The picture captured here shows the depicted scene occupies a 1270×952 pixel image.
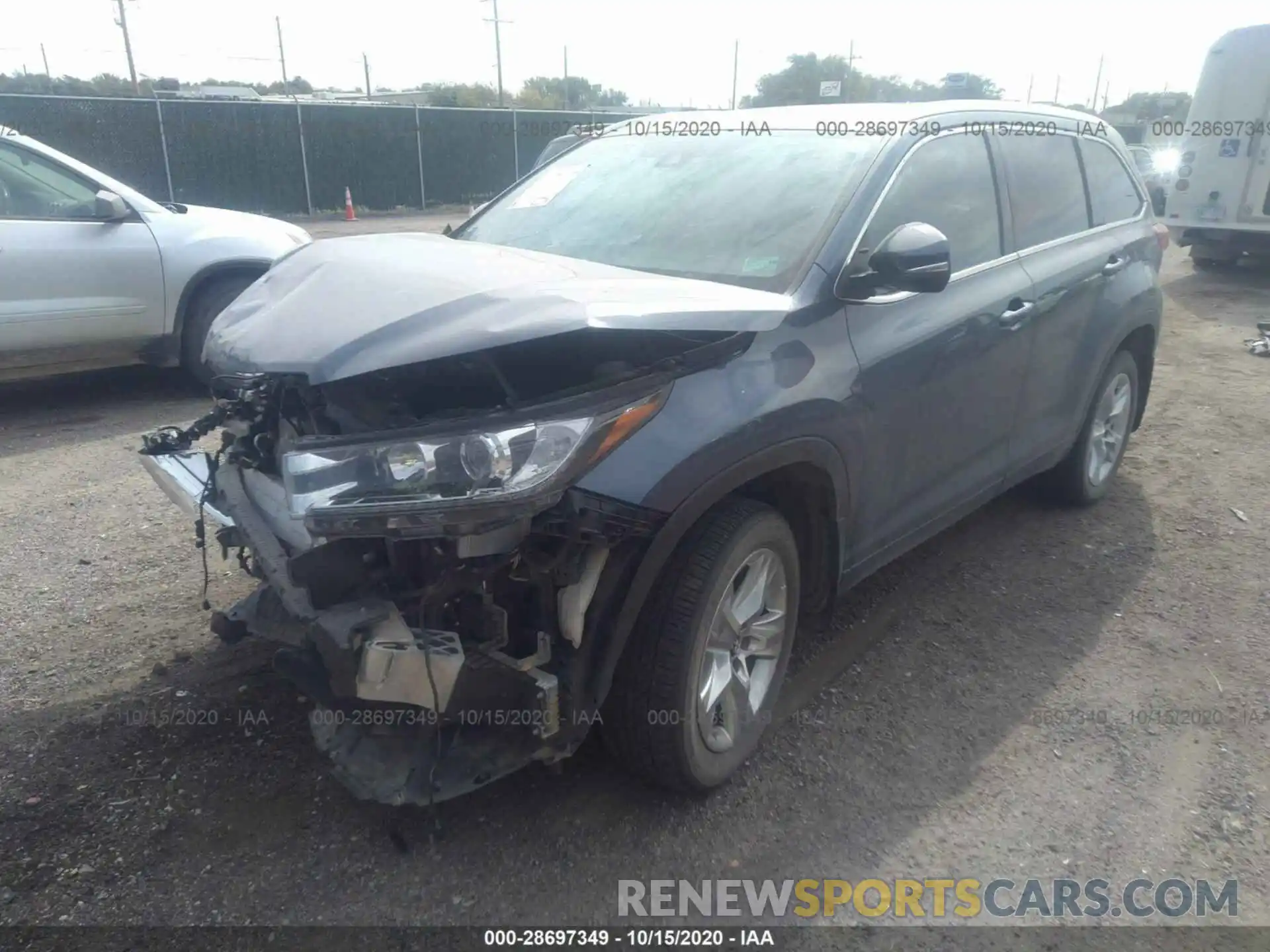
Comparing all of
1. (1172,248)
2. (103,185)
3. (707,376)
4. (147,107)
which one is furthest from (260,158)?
(707,376)

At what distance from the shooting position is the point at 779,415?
2594mm

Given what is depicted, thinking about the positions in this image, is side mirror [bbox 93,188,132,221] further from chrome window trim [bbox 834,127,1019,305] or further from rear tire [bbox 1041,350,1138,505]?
rear tire [bbox 1041,350,1138,505]

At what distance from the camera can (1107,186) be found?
183 inches

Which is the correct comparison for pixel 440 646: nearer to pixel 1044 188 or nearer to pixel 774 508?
pixel 774 508

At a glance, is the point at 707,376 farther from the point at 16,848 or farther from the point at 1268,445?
the point at 1268,445

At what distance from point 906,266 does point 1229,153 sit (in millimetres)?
11589

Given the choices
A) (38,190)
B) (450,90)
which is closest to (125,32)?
(450,90)

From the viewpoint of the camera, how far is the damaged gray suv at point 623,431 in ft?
7.18

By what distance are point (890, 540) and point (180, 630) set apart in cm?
262

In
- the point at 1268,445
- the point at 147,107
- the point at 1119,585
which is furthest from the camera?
the point at 147,107

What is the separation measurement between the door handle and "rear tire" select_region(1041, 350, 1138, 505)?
1.04m

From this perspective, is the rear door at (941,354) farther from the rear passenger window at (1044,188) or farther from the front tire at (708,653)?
the front tire at (708,653)

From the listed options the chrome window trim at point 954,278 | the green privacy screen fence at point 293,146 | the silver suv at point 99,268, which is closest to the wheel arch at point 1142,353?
the chrome window trim at point 954,278

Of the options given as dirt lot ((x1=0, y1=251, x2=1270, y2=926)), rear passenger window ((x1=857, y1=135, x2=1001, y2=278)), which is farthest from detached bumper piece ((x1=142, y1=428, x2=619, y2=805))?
rear passenger window ((x1=857, y1=135, x2=1001, y2=278))
